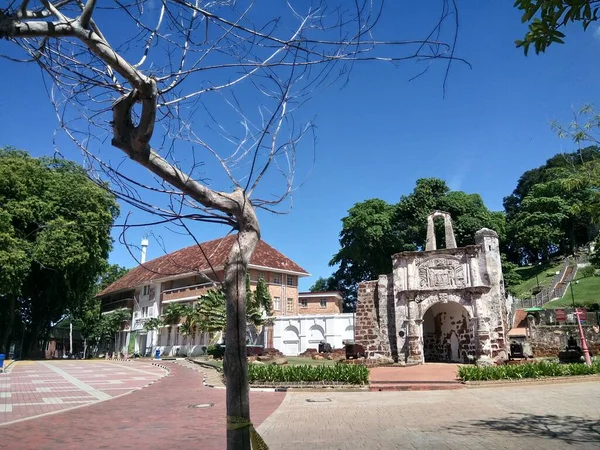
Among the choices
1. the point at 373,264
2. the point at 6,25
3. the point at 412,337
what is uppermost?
the point at 373,264

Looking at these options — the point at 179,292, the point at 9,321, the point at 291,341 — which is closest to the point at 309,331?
the point at 291,341

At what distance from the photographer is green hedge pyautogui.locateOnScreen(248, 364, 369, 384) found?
13.5 m

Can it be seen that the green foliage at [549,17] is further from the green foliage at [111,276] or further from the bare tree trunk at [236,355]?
the green foliage at [111,276]

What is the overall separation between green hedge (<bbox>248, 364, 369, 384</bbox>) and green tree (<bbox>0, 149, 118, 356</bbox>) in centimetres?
1835

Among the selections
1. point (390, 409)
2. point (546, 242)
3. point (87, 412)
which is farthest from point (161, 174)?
point (546, 242)

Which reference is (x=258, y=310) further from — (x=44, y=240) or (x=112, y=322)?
(x=112, y=322)

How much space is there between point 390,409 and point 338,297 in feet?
102

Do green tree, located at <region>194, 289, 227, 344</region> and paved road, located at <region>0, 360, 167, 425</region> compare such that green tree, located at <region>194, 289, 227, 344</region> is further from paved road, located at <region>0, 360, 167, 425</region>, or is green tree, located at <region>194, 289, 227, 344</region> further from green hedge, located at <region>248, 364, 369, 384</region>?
green hedge, located at <region>248, 364, 369, 384</region>

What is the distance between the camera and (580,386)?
479 inches

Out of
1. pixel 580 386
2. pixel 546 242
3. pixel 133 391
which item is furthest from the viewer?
pixel 546 242

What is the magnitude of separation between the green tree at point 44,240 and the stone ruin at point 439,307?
58.5 ft

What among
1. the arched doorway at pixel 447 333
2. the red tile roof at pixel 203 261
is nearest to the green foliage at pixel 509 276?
the red tile roof at pixel 203 261

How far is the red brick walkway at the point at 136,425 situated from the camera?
269 inches

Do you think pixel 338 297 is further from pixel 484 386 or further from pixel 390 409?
pixel 390 409
